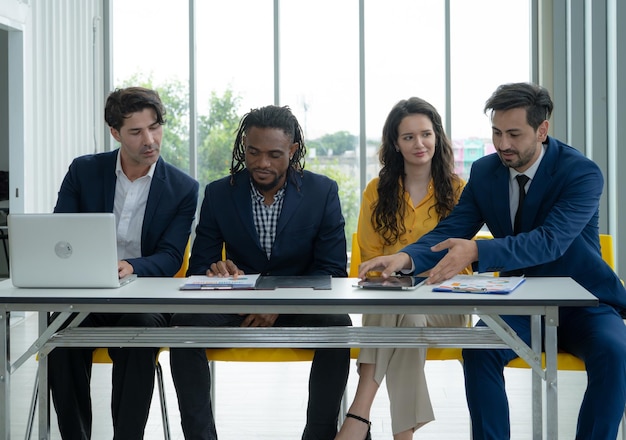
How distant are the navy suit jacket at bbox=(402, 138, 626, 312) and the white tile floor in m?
0.83

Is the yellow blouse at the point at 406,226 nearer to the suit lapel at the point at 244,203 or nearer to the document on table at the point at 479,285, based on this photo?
the suit lapel at the point at 244,203

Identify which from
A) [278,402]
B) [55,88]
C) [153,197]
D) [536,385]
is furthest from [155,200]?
[55,88]

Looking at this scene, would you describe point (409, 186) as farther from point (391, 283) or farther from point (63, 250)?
point (63, 250)

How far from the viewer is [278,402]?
→ 157 inches

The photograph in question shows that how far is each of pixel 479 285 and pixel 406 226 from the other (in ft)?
2.87

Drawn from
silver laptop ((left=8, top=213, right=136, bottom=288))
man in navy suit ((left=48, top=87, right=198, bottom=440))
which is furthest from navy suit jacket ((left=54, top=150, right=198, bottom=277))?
silver laptop ((left=8, top=213, right=136, bottom=288))

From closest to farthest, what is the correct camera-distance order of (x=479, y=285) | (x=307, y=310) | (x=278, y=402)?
(x=307, y=310) → (x=479, y=285) → (x=278, y=402)

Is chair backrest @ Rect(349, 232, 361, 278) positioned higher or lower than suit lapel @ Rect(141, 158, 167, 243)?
lower

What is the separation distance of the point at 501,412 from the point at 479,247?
20.3 inches

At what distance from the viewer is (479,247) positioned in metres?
2.69

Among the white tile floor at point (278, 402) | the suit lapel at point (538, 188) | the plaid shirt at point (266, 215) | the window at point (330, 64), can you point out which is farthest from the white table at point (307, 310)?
the window at point (330, 64)

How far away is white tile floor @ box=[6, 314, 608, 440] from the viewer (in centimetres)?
346

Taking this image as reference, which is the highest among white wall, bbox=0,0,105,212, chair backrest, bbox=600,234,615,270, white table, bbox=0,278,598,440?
white wall, bbox=0,0,105,212

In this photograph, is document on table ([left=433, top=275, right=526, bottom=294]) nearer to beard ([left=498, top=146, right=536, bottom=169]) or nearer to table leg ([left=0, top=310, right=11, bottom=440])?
beard ([left=498, top=146, right=536, bottom=169])
